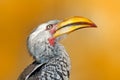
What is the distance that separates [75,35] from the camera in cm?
192

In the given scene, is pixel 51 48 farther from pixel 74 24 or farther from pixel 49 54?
pixel 74 24

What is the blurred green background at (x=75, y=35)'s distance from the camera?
A: 1.90 m

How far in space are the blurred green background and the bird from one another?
40 cm

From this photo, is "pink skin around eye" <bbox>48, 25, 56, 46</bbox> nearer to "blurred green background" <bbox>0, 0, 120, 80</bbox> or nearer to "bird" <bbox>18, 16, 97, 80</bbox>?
"bird" <bbox>18, 16, 97, 80</bbox>

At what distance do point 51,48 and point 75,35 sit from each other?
1.48 feet

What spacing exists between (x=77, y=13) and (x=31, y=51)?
1.66ft

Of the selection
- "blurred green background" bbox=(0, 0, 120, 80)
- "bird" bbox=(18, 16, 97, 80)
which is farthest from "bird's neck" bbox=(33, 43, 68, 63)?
"blurred green background" bbox=(0, 0, 120, 80)

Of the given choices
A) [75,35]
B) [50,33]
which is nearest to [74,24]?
[50,33]

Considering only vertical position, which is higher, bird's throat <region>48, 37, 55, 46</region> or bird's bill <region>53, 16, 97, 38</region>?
bird's bill <region>53, 16, 97, 38</region>

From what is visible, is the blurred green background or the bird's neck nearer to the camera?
the bird's neck

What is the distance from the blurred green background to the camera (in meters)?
1.90

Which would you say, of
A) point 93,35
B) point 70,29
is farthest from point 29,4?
point 70,29

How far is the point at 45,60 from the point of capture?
4.87 feet

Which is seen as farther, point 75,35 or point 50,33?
point 75,35
